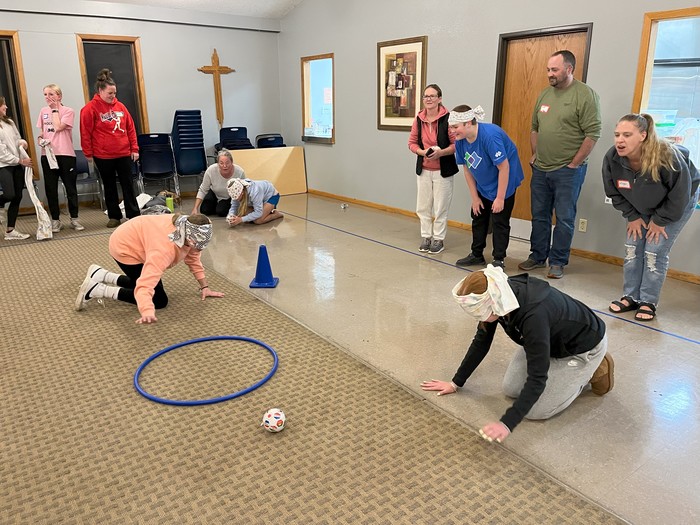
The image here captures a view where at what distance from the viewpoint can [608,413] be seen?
244 centimetres

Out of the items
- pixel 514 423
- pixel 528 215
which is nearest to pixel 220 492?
pixel 514 423

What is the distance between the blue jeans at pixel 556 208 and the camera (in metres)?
4.28

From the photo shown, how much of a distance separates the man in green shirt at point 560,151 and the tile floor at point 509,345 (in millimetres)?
288

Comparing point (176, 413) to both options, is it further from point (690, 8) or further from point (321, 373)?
point (690, 8)

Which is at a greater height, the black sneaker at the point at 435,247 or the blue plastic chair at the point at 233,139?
the blue plastic chair at the point at 233,139

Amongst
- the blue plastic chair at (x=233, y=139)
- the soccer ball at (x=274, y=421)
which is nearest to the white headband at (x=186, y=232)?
the soccer ball at (x=274, y=421)

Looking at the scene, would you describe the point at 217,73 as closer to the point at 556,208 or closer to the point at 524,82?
the point at 524,82

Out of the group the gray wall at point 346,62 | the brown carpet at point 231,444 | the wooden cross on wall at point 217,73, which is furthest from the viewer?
the wooden cross on wall at point 217,73

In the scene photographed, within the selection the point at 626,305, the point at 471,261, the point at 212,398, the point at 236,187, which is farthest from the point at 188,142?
the point at 626,305

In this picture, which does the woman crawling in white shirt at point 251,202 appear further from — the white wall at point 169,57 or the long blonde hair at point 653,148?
the long blonde hair at point 653,148

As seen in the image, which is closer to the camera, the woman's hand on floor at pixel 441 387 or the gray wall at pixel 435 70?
the woman's hand on floor at pixel 441 387

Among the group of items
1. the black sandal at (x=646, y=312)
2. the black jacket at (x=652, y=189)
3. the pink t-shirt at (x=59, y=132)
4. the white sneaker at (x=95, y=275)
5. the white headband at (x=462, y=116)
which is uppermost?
the white headband at (x=462, y=116)

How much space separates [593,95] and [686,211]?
1284 mm

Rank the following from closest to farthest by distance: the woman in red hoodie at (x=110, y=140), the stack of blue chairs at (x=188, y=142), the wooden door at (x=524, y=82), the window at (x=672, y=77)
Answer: the window at (x=672, y=77), the wooden door at (x=524, y=82), the woman in red hoodie at (x=110, y=140), the stack of blue chairs at (x=188, y=142)
